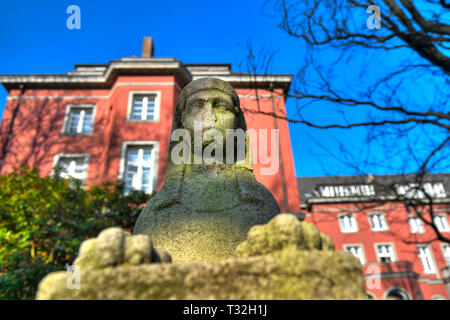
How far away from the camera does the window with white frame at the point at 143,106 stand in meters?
13.9

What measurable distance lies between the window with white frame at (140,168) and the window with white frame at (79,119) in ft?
9.75

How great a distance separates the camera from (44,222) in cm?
727

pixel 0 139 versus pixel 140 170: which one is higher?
pixel 0 139

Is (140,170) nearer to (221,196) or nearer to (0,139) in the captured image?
(0,139)

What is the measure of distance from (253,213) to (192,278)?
105cm

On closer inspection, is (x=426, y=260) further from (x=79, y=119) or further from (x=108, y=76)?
(x=79, y=119)

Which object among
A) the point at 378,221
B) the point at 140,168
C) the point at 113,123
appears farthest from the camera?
the point at 378,221

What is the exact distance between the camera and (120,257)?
104 cm

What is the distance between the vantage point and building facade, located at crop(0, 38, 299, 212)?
12906mm

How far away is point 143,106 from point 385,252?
21.2 meters

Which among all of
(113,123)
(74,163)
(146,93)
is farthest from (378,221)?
(74,163)

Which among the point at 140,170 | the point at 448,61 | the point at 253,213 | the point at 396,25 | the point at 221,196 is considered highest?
the point at 140,170
